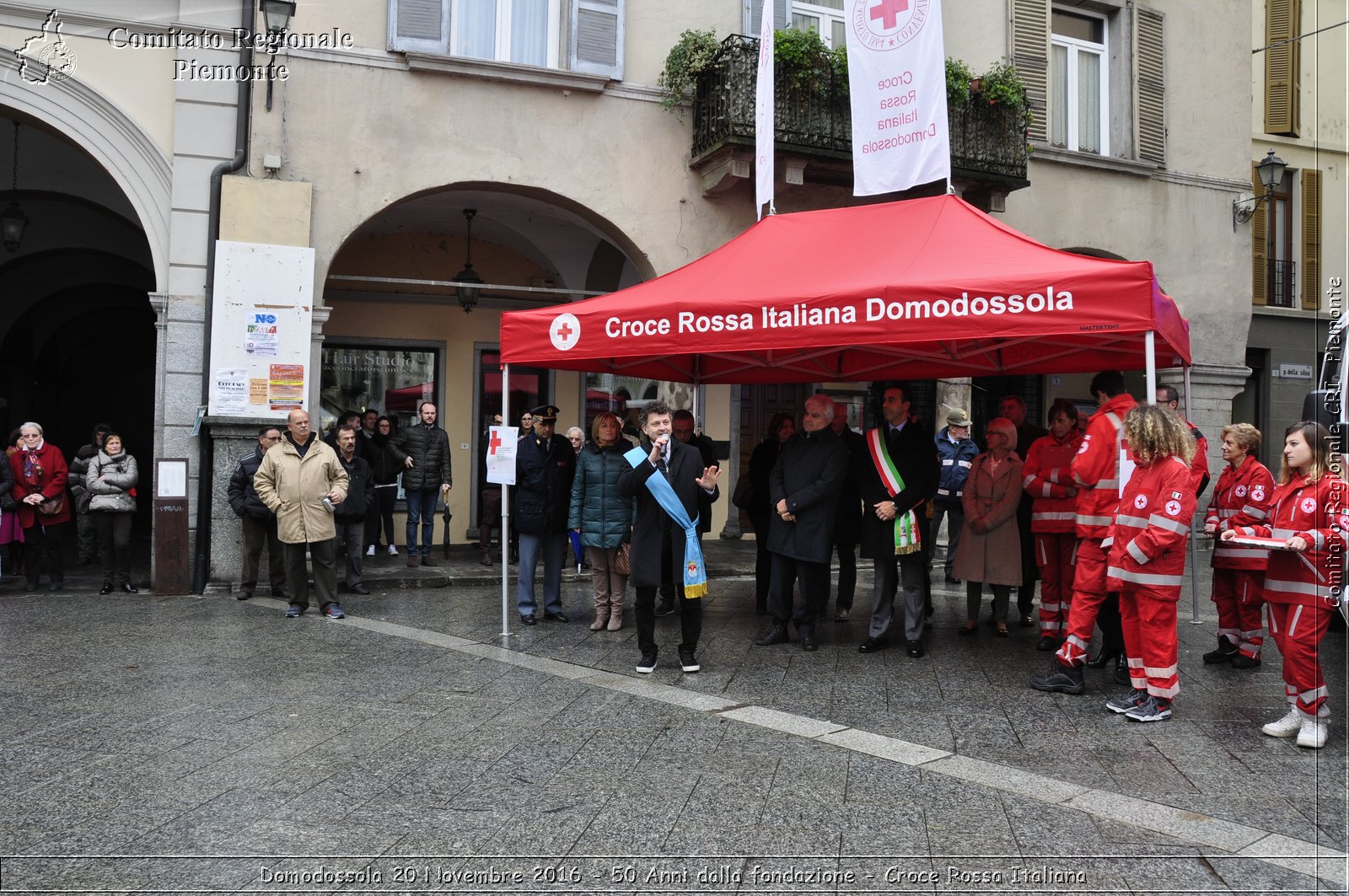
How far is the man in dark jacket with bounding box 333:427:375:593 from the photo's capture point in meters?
10.1

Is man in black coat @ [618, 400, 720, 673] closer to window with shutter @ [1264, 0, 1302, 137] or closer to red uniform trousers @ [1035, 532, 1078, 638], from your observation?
red uniform trousers @ [1035, 532, 1078, 638]

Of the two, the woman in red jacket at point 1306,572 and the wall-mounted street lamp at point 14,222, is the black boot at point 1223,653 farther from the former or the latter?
the wall-mounted street lamp at point 14,222

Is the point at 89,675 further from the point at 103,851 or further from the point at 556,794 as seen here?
the point at 556,794

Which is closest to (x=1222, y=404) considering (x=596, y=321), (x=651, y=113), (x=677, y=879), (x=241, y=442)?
(x=651, y=113)

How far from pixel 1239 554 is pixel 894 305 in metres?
2.86

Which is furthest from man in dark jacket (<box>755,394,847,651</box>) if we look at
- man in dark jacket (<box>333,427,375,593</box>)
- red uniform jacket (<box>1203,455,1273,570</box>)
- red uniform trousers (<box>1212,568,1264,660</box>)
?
man in dark jacket (<box>333,427,375,593</box>)

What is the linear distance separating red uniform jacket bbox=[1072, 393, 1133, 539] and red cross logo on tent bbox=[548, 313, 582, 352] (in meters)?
3.58

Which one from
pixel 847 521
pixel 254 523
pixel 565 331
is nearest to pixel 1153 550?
pixel 847 521

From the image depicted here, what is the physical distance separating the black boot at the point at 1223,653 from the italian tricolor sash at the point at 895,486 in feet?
7.05

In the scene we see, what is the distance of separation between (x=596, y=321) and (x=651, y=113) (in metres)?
5.56

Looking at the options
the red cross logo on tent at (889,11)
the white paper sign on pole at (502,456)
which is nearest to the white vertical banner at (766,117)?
the red cross logo on tent at (889,11)

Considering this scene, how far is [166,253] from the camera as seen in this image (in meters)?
10.8

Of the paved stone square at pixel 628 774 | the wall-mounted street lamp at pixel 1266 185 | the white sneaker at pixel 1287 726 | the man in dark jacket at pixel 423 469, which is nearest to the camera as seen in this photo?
the paved stone square at pixel 628 774

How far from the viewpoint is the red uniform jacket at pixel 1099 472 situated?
6.36m
